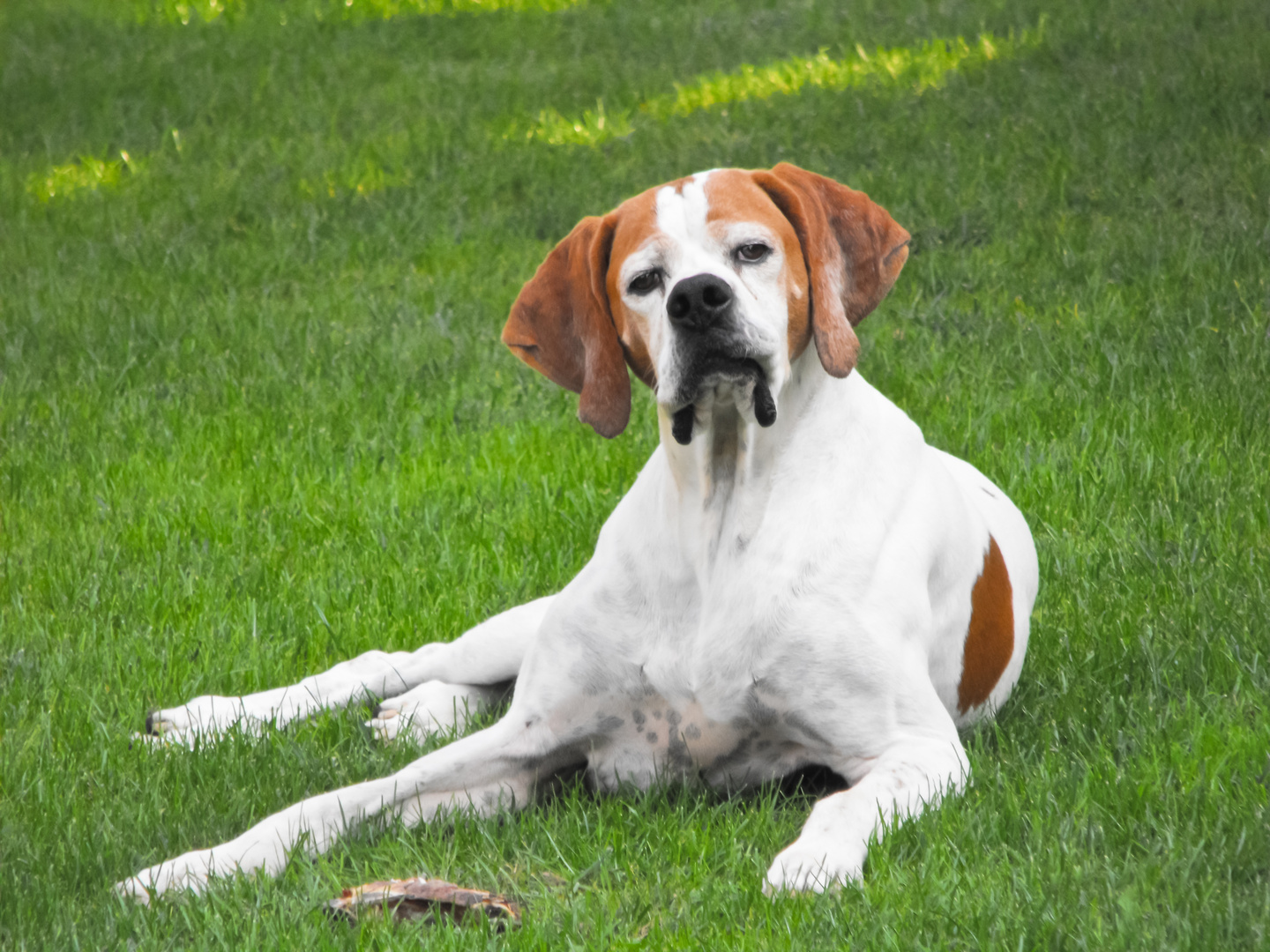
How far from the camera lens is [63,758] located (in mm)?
3908

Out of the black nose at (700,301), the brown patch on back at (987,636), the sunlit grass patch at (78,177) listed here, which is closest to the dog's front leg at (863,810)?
the brown patch on back at (987,636)

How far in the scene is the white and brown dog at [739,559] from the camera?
3.38m

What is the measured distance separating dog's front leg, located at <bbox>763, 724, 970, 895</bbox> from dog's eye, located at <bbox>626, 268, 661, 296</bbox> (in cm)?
121

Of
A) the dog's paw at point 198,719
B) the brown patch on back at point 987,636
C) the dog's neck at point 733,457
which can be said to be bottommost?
the dog's paw at point 198,719

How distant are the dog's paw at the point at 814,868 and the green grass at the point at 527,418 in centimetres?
5

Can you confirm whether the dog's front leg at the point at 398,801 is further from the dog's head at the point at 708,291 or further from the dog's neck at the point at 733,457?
the dog's head at the point at 708,291

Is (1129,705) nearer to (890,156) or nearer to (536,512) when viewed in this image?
(536,512)

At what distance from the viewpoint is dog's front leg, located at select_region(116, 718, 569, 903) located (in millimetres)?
3242

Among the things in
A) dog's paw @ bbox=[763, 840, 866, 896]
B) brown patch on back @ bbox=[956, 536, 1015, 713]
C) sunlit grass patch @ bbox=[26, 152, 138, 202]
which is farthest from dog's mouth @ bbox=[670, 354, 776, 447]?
sunlit grass patch @ bbox=[26, 152, 138, 202]

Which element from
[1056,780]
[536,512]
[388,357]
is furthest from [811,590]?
[388,357]

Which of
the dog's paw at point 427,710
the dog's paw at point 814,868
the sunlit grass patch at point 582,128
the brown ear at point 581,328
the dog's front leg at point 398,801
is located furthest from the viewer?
the sunlit grass patch at point 582,128

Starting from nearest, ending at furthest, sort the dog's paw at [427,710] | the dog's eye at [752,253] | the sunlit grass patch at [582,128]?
the dog's eye at [752,253], the dog's paw at [427,710], the sunlit grass patch at [582,128]

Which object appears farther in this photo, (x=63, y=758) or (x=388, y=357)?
(x=388, y=357)

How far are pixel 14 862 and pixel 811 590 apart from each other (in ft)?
6.22
